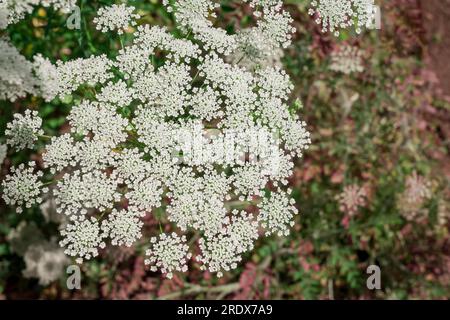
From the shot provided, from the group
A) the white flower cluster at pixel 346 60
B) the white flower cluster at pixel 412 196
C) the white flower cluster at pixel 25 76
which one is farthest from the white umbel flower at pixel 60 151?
the white flower cluster at pixel 412 196

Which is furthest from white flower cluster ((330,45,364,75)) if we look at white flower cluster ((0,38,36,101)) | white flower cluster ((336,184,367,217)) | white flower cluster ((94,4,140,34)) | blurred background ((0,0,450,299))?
white flower cluster ((0,38,36,101))

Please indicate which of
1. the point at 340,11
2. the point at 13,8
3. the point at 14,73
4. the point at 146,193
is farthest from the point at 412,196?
the point at 13,8

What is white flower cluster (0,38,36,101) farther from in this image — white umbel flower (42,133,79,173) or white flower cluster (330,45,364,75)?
white flower cluster (330,45,364,75)

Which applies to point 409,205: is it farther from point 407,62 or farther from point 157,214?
point 157,214

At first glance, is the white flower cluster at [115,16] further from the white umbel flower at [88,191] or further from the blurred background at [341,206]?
the blurred background at [341,206]

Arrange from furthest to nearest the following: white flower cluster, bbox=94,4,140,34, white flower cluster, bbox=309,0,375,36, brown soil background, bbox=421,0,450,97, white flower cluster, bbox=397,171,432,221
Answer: brown soil background, bbox=421,0,450,97 → white flower cluster, bbox=397,171,432,221 → white flower cluster, bbox=309,0,375,36 → white flower cluster, bbox=94,4,140,34

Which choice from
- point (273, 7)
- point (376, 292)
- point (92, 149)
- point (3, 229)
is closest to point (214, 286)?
point (376, 292)
